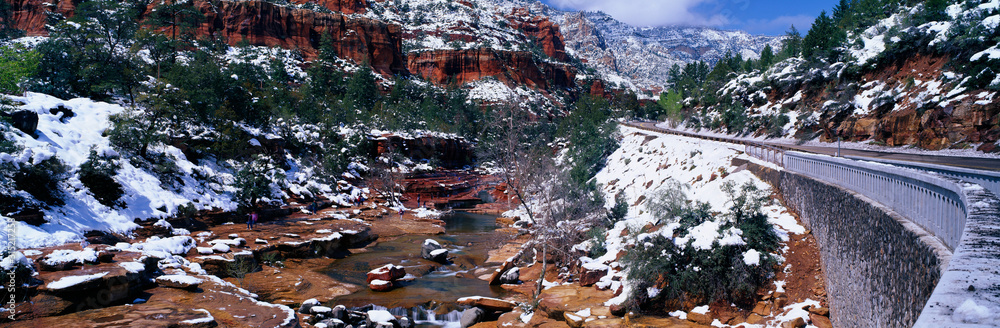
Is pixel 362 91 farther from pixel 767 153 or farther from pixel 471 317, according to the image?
pixel 767 153

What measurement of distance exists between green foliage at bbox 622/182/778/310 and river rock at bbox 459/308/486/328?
5071 mm

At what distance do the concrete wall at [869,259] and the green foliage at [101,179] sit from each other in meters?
27.2

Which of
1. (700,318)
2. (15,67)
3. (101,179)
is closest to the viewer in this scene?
(700,318)

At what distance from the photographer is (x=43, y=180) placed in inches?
733

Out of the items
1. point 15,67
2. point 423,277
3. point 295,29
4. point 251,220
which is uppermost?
point 295,29

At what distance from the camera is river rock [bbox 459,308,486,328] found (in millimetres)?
15203

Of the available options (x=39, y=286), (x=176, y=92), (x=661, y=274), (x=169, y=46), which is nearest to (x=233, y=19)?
(x=169, y=46)

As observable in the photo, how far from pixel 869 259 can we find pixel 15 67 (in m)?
35.9

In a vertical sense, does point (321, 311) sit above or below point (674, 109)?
below

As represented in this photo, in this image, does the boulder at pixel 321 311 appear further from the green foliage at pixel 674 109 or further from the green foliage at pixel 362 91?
the green foliage at pixel 674 109

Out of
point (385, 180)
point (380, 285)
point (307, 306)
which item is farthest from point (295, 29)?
point (307, 306)

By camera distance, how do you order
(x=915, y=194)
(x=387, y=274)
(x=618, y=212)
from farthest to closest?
(x=618, y=212) → (x=387, y=274) → (x=915, y=194)

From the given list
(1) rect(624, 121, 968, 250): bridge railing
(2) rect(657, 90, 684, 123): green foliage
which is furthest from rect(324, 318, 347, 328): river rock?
(2) rect(657, 90, 684, 123): green foliage

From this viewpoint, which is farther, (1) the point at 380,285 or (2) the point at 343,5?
(2) the point at 343,5
